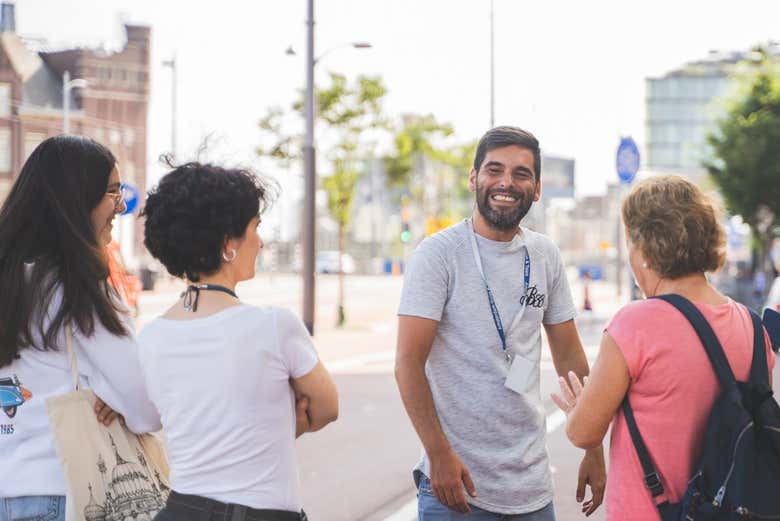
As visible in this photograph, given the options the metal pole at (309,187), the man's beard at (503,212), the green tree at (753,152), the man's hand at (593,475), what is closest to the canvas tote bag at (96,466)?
the man's beard at (503,212)


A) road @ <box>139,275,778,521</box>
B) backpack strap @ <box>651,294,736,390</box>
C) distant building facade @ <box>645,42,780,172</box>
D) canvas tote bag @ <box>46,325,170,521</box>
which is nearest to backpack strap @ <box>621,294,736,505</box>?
backpack strap @ <box>651,294,736,390</box>

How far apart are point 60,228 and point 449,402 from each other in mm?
1242

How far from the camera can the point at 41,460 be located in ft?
7.99

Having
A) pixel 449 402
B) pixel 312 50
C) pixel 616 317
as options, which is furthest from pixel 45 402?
pixel 312 50

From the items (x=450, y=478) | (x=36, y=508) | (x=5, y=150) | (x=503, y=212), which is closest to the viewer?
(x=36, y=508)

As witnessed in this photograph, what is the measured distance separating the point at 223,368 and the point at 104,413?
1.16 ft

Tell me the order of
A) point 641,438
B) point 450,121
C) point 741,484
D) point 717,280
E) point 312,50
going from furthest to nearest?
point 450,121 < point 717,280 < point 312,50 < point 641,438 < point 741,484

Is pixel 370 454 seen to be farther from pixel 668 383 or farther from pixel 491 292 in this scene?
pixel 668 383

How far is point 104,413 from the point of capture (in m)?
2.44

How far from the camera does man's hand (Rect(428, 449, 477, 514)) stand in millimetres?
2975

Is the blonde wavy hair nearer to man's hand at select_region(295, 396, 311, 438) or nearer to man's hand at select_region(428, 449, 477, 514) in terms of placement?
man's hand at select_region(428, 449, 477, 514)

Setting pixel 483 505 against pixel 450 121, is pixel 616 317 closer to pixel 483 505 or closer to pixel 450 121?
pixel 483 505

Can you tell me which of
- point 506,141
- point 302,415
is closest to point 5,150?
point 506,141

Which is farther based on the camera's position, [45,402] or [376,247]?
[376,247]
